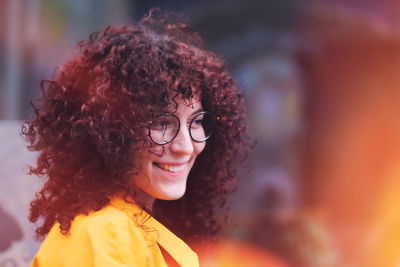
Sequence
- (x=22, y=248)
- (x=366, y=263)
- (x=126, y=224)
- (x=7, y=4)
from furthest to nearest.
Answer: (x=366, y=263) → (x=7, y=4) → (x=22, y=248) → (x=126, y=224)

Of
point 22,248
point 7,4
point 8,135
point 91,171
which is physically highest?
point 7,4

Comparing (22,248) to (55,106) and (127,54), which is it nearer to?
(55,106)

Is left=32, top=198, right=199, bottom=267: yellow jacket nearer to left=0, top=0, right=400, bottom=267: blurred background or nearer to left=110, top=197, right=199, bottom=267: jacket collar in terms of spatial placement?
left=110, top=197, right=199, bottom=267: jacket collar

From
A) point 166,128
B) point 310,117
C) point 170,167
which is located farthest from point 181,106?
point 310,117

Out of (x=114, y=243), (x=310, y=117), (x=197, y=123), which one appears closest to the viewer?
(x=114, y=243)

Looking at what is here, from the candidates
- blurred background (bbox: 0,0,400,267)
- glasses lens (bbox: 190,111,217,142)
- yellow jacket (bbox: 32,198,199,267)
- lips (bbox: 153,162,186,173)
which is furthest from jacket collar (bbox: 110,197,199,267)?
blurred background (bbox: 0,0,400,267)

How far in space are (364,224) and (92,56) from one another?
3.01m

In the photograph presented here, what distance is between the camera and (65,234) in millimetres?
1342

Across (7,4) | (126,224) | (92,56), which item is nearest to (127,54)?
(92,56)

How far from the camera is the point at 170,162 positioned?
1.46m

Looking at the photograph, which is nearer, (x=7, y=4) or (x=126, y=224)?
(x=126, y=224)

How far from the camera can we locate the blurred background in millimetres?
3721

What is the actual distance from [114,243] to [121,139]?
302 mm

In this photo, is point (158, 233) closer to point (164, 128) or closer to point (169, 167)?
point (169, 167)
